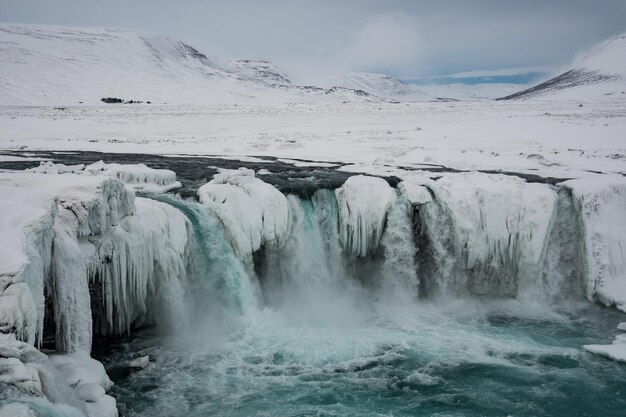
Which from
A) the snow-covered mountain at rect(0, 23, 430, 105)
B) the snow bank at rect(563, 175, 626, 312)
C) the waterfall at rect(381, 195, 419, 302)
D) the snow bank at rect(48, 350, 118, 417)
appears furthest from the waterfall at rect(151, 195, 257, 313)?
the snow-covered mountain at rect(0, 23, 430, 105)

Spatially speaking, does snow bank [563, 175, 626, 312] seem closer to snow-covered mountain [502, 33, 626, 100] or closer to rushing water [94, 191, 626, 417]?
rushing water [94, 191, 626, 417]

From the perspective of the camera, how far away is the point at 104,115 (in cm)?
4500

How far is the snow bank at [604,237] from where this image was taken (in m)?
15.3

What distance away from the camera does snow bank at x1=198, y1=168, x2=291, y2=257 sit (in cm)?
1401

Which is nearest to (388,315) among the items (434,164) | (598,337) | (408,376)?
(408,376)

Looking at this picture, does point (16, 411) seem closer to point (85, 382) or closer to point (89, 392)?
point (89, 392)

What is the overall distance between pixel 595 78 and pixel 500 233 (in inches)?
4469

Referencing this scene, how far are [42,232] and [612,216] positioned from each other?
1499 cm

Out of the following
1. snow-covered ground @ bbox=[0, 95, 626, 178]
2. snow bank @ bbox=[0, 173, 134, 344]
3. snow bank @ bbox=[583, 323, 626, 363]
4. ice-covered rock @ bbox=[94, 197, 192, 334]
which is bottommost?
snow bank @ bbox=[583, 323, 626, 363]

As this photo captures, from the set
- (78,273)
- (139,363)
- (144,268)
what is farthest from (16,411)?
(144,268)

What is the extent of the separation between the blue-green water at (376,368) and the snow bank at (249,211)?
1949 millimetres

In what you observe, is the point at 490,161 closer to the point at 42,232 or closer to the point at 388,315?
the point at 388,315

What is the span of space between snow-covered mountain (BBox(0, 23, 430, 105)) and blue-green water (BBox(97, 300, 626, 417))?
2225 inches

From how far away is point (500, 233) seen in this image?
15.8 meters
